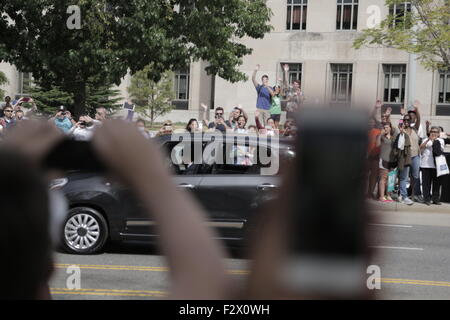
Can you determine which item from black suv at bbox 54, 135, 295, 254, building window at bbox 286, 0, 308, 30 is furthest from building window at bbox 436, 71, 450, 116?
black suv at bbox 54, 135, 295, 254

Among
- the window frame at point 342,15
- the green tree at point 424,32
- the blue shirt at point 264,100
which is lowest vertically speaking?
the blue shirt at point 264,100

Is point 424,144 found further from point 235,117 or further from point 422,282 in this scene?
point 422,282

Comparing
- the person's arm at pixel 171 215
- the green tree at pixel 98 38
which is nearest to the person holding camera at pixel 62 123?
the person's arm at pixel 171 215

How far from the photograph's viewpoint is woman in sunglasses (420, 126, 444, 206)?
16.4 m

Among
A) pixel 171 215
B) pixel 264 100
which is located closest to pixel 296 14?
pixel 264 100

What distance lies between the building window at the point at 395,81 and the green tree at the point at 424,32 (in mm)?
21832

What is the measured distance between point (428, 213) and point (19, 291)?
613 inches

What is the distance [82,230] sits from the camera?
8.99m

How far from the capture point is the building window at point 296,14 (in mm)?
45562

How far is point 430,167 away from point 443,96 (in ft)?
98.4

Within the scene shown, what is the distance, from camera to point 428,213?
15805mm

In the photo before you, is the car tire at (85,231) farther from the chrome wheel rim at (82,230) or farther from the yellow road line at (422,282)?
the yellow road line at (422,282)

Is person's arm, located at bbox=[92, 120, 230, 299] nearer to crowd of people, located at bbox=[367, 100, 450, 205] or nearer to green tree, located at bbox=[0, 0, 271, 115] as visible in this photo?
crowd of people, located at bbox=[367, 100, 450, 205]
